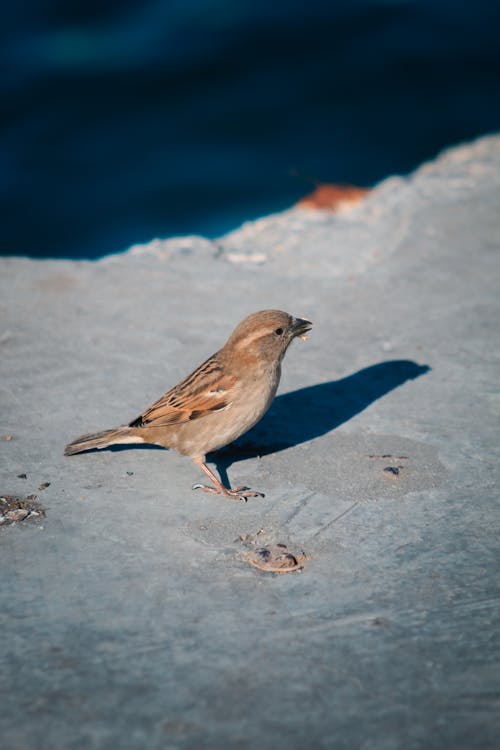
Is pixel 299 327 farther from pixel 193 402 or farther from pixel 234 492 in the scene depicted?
pixel 234 492

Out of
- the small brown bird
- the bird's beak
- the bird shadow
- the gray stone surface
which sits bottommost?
the bird shadow

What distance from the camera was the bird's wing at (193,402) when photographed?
13.4 feet

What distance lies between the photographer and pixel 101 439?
4.09 metres

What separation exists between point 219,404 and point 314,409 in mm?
847

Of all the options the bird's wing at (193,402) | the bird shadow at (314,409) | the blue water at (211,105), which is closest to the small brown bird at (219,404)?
the bird's wing at (193,402)

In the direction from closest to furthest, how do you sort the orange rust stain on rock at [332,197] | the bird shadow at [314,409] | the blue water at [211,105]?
the bird shadow at [314,409]
the orange rust stain on rock at [332,197]
the blue water at [211,105]

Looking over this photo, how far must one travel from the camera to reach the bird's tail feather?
13.4 ft

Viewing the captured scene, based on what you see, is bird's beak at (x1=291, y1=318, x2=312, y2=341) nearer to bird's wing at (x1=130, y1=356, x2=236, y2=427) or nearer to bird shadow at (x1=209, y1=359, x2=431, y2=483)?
bird's wing at (x1=130, y1=356, x2=236, y2=427)

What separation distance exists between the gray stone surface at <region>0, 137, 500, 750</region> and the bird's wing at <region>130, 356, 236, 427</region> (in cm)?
27

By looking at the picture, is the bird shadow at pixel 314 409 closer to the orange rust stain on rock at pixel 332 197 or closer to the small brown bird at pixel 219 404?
the small brown bird at pixel 219 404

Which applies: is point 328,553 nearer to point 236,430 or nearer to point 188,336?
point 236,430

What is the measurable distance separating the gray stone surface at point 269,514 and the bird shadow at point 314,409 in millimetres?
17

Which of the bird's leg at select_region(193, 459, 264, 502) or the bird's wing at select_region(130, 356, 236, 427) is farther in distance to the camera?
the bird's wing at select_region(130, 356, 236, 427)

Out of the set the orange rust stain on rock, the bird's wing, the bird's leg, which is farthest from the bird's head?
the orange rust stain on rock
